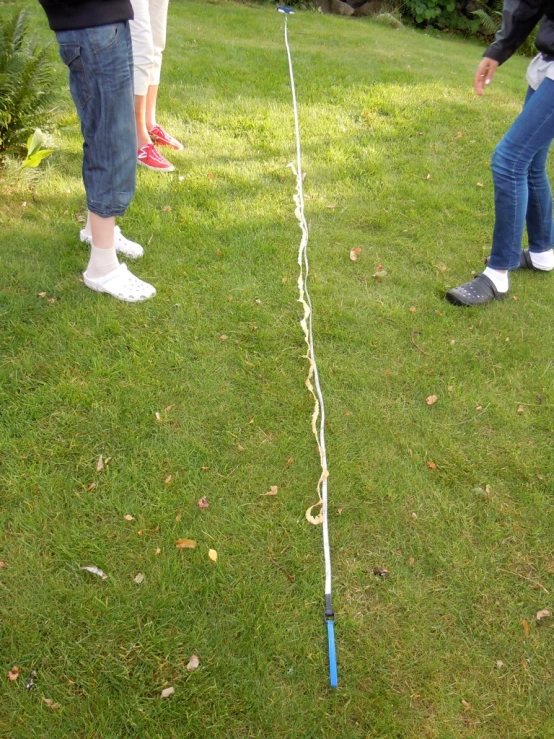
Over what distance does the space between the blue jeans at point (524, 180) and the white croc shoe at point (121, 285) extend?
5.90ft

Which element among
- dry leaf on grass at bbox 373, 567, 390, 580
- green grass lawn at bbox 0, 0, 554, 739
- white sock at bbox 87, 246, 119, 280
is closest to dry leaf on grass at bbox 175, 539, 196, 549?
green grass lawn at bbox 0, 0, 554, 739

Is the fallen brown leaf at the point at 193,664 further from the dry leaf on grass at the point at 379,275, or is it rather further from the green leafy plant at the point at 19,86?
the green leafy plant at the point at 19,86

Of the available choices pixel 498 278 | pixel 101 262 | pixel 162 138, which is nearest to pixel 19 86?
pixel 162 138

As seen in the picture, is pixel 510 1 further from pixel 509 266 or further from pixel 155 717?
pixel 155 717

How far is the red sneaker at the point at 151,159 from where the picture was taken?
379 cm

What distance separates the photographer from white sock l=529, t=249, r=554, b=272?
3.44 metres

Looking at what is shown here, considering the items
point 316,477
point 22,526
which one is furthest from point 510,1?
point 22,526

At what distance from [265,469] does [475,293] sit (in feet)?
5.28

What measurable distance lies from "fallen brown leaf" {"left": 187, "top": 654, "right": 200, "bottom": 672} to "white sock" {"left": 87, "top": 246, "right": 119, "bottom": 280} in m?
1.77

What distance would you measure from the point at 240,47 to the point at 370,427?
550 centimetres

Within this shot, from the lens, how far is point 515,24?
8.98 feet

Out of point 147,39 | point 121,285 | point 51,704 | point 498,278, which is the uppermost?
point 147,39

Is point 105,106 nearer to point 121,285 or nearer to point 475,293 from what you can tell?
point 121,285

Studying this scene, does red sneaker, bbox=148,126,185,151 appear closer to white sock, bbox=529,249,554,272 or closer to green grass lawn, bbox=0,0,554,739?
green grass lawn, bbox=0,0,554,739
